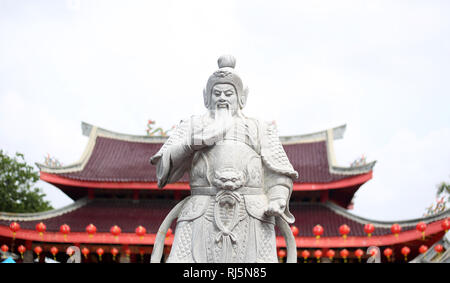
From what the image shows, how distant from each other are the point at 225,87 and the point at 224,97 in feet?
0.36

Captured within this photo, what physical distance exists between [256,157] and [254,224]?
2.37ft

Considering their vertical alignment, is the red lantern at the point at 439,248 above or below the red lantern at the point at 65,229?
below

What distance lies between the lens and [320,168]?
21.4m

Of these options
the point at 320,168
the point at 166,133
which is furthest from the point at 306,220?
the point at 166,133

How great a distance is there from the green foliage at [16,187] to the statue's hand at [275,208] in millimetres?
27238

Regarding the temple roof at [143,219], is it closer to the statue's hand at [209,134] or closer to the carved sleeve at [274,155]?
the carved sleeve at [274,155]

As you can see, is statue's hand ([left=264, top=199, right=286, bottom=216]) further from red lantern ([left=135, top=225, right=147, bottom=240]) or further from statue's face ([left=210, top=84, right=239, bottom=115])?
red lantern ([left=135, top=225, right=147, bottom=240])

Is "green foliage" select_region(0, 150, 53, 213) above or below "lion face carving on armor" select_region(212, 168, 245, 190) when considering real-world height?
above

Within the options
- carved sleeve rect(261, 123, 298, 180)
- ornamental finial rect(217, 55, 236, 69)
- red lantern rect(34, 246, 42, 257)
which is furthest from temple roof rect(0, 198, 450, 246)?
ornamental finial rect(217, 55, 236, 69)

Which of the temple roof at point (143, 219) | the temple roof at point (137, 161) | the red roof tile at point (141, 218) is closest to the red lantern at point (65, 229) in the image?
the temple roof at point (143, 219)

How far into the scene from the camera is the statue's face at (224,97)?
524 centimetres

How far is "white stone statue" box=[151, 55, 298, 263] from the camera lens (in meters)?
4.77

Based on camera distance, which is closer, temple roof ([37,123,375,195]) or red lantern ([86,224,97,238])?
red lantern ([86,224,97,238])
